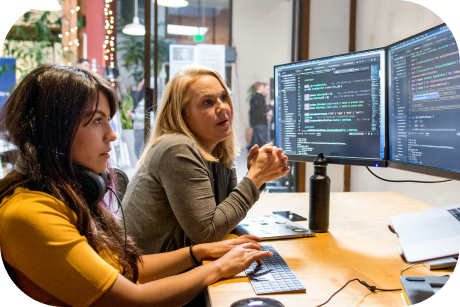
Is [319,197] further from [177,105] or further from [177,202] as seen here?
[177,105]

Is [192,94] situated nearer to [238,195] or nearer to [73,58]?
[238,195]

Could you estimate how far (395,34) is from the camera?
2.28m

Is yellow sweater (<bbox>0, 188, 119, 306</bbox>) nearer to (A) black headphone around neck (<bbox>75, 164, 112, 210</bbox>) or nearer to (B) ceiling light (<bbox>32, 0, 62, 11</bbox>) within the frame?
(A) black headphone around neck (<bbox>75, 164, 112, 210</bbox>)

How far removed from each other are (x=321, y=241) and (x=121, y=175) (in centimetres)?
82

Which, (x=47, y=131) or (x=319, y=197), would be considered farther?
(x=319, y=197)

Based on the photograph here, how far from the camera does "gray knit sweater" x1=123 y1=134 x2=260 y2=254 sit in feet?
3.51

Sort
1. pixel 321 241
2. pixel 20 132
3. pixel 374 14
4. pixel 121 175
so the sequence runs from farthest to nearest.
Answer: pixel 374 14 < pixel 121 175 < pixel 321 241 < pixel 20 132

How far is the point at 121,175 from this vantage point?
1.44 metres

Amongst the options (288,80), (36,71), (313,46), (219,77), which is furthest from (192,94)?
(313,46)

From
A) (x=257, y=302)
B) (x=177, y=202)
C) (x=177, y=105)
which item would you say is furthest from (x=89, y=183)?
(x=177, y=105)

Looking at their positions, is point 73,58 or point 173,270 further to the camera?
point 73,58

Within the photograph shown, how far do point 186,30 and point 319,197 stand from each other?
2.12 m

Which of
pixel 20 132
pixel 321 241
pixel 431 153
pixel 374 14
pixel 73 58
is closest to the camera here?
pixel 20 132

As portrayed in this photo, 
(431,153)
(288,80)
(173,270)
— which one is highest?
(288,80)
